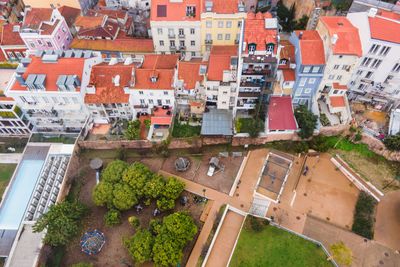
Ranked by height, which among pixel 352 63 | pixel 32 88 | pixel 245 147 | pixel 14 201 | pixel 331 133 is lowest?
→ pixel 14 201

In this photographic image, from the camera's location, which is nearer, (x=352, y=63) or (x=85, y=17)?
(x=352, y=63)

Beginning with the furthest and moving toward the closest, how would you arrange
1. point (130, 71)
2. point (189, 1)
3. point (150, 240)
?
point (189, 1), point (130, 71), point (150, 240)

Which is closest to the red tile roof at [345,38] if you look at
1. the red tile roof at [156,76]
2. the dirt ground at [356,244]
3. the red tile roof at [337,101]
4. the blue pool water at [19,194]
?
the red tile roof at [337,101]

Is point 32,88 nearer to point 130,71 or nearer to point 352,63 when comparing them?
point 130,71

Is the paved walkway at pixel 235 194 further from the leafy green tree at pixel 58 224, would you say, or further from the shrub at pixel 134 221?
the leafy green tree at pixel 58 224

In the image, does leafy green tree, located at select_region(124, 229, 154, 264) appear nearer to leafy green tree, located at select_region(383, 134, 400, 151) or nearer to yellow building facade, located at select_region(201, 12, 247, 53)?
yellow building facade, located at select_region(201, 12, 247, 53)

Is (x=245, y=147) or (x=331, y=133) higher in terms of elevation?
(x=331, y=133)

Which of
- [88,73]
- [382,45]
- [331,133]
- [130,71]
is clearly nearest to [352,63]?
[382,45]
